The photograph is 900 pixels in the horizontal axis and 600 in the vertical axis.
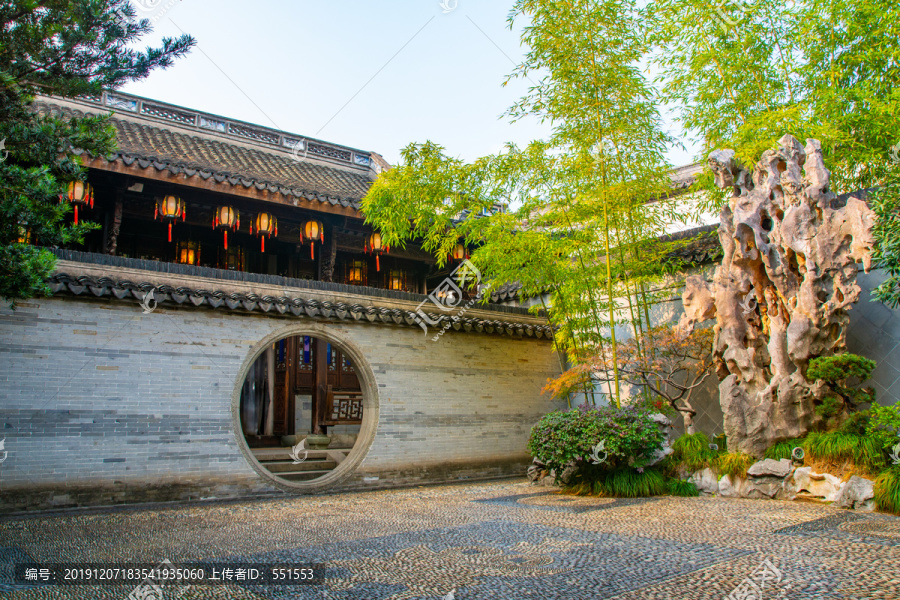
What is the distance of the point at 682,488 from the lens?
712 cm

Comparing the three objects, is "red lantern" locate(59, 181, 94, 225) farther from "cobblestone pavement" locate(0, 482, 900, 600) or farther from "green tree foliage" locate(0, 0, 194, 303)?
"cobblestone pavement" locate(0, 482, 900, 600)

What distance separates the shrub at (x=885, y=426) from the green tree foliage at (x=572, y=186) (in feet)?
8.95

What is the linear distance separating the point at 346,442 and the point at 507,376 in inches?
125

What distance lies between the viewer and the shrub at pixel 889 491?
5.41 metres

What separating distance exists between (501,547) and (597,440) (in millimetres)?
3116

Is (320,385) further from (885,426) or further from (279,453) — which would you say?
(885,426)

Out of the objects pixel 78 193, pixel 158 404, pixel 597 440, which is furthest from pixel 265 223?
pixel 597 440

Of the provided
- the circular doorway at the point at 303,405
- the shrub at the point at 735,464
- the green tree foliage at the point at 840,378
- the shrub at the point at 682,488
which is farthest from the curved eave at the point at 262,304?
the green tree foliage at the point at 840,378

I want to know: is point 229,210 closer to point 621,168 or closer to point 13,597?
point 621,168

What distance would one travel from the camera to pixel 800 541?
429cm

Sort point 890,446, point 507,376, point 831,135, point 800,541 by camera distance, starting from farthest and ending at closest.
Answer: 1. point 507,376
2. point 831,135
3. point 890,446
4. point 800,541

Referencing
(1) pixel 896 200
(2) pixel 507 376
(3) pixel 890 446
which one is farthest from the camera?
(2) pixel 507 376

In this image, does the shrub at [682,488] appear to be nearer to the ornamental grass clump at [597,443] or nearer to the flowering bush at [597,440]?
the ornamental grass clump at [597,443]

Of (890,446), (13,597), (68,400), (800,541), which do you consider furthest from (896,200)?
(68,400)
